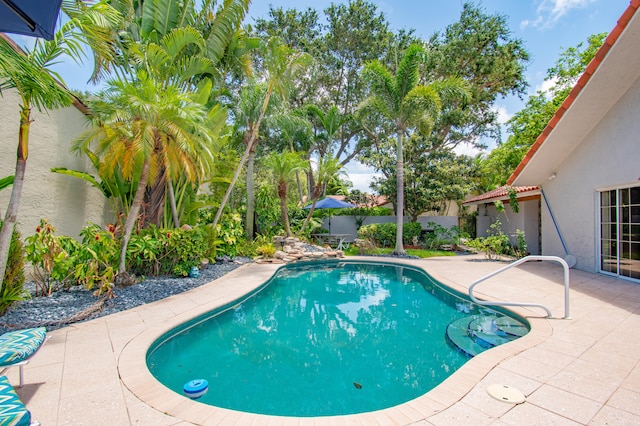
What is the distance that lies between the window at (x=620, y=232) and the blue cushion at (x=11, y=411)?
11900mm

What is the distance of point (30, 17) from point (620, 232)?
41.5 feet

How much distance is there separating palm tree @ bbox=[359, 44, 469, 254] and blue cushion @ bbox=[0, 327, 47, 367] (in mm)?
13021

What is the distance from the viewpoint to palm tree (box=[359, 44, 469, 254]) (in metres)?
13.4

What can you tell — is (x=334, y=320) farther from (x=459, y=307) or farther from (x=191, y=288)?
(x=191, y=288)

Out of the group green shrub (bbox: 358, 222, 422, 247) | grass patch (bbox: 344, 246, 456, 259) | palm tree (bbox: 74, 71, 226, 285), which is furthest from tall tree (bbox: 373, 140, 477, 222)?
palm tree (bbox: 74, 71, 226, 285)

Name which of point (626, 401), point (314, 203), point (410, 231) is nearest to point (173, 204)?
point (314, 203)

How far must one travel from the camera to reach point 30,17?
2652mm

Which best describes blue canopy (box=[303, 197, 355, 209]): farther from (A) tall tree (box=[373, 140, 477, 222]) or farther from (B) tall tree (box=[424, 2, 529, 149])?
(B) tall tree (box=[424, 2, 529, 149])

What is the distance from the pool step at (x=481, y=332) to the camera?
16.3 ft

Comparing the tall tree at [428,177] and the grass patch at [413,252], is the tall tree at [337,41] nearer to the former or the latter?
the tall tree at [428,177]

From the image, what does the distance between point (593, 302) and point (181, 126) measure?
988cm

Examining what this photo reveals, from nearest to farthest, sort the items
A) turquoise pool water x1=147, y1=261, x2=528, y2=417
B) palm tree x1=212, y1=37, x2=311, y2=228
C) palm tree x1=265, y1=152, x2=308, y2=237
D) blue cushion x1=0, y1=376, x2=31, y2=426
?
blue cushion x1=0, y1=376, x2=31, y2=426 < turquoise pool water x1=147, y1=261, x2=528, y2=417 < palm tree x1=212, y1=37, x2=311, y2=228 < palm tree x1=265, y1=152, x2=308, y2=237

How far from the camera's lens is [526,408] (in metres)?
2.85

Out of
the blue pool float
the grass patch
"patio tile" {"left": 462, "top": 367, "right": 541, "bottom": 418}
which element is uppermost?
the grass patch
